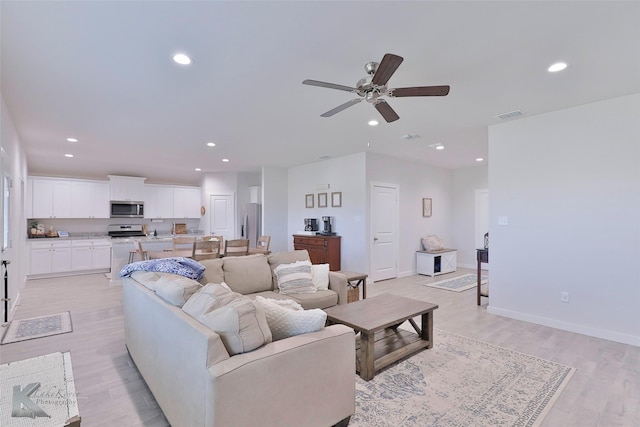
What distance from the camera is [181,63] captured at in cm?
256

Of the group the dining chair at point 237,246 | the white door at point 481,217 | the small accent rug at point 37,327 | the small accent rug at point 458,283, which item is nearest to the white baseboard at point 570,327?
the small accent rug at point 458,283

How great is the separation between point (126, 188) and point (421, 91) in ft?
25.6

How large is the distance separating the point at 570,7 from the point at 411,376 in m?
2.80

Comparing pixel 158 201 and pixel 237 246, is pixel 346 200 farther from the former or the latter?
pixel 158 201

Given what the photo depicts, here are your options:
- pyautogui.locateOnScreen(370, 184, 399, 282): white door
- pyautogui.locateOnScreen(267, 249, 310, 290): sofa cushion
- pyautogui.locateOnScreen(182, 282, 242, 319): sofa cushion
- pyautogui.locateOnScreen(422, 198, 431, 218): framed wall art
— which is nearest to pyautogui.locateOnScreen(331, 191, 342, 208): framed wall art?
pyautogui.locateOnScreen(370, 184, 399, 282): white door

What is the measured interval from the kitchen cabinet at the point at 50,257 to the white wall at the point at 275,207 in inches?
168

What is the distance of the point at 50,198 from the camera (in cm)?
691

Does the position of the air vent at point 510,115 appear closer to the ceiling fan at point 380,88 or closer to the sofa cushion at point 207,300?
the ceiling fan at point 380,88

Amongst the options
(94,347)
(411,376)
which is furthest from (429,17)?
(94,347)

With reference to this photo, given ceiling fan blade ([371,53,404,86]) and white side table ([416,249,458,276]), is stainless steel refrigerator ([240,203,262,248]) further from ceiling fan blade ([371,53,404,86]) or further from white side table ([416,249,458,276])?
ceiling fan blade ([371,53,404,86])

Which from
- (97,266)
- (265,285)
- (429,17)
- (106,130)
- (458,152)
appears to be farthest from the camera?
(97,266)

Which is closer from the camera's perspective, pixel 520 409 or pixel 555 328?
pixel 520 409

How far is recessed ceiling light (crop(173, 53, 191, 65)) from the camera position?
244cm

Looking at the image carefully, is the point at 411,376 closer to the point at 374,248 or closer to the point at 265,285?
the point at 265,285
